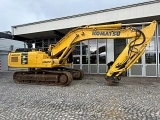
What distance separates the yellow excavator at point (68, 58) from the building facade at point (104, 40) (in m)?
3.95

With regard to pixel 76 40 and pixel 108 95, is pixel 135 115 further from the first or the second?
pixel 76 40

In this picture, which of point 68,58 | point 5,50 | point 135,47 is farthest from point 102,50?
point 5,50

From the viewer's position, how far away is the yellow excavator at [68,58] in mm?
11469

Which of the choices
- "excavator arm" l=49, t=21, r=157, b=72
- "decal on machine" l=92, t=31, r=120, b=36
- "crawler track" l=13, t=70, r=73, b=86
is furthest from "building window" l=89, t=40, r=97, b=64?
"decal on machine" l=92, t=31, r=120, b=36

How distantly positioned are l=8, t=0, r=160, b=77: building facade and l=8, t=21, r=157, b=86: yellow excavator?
13.0ft

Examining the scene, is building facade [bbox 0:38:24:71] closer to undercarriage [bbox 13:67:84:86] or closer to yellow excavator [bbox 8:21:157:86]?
undercarriage [bbox 13:67:84:86]

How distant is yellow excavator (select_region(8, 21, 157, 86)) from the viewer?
11469 mm

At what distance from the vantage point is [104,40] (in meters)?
19.1

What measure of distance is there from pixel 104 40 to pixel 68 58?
542cm

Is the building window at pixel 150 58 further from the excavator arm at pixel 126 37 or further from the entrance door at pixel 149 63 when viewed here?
the excavator arm at pixel 126 37

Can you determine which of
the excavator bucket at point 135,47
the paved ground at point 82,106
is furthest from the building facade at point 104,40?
the paved ground at point 82,106

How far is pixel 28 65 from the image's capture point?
1333 cm

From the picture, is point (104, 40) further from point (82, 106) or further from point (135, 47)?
point (82, 106)

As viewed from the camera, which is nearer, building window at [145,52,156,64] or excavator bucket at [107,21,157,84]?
excavator bucket at [107,21,157,84]
